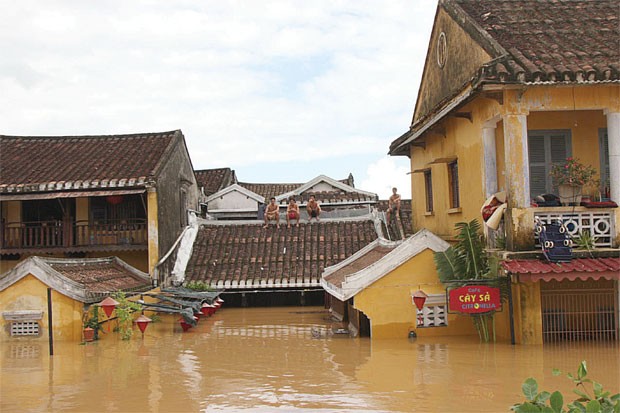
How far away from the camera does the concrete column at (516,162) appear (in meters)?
12.0

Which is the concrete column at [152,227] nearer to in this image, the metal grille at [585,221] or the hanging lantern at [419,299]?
the hanging lantern at [419,299]

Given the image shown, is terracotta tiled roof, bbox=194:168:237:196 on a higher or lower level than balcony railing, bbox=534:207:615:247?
higher

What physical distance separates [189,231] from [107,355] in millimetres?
9590

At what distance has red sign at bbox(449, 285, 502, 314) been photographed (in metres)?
12.1

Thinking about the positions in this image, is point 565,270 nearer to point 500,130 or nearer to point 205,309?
point 500,130

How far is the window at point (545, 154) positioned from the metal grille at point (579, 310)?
201cm

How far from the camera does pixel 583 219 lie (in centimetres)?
1199

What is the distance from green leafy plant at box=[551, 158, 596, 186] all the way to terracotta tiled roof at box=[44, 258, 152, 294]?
9.82 metres

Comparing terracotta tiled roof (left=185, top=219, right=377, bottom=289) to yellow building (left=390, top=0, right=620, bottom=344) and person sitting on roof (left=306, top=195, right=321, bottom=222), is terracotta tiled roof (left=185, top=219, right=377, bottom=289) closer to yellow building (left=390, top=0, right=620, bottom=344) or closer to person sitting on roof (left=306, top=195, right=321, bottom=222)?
person sitting on roof (left=306, top=195, right=321, bottom=222)

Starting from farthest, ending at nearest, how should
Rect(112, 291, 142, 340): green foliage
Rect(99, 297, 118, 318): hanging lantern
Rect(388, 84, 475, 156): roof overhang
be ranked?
Rect(112, 291, 142, 340): green foliage, Rect(99, 297, 118, 318): hanging lantern, Rect(388, 84, 475, 156): roof overhang

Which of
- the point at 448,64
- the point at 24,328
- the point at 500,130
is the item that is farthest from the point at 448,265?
the point at 24,328

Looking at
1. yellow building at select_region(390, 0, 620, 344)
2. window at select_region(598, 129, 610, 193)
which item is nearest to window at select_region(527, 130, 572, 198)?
yellow building at select_region(390, 0, 620, 344)

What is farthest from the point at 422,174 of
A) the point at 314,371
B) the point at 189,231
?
the point at 314,371

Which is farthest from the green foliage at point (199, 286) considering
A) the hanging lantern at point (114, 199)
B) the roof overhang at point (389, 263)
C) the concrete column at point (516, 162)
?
the concrete column at point (516, 162)
